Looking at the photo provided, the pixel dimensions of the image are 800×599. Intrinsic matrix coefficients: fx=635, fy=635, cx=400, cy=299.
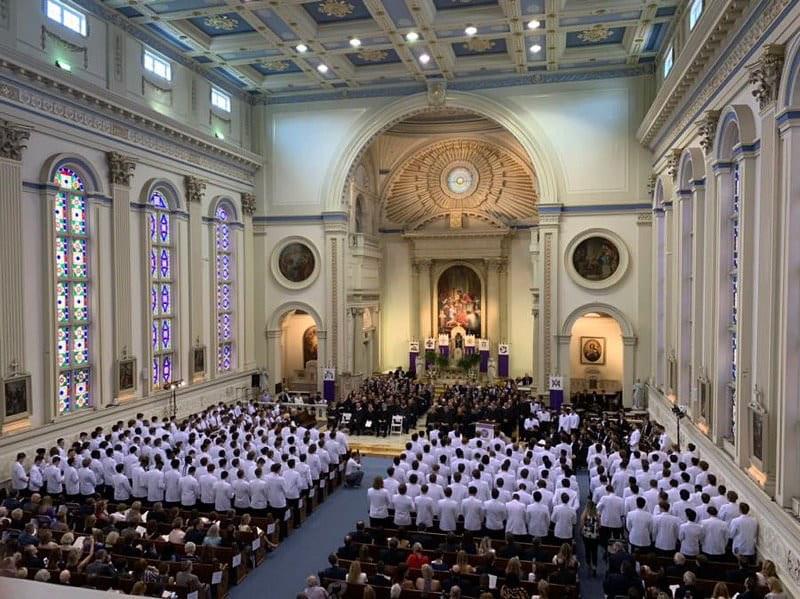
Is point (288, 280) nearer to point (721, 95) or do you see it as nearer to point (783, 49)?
point (721, 95)

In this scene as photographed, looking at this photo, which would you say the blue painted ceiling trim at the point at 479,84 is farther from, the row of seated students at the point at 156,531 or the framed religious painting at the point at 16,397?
the framed religious painting at the point at 16,397

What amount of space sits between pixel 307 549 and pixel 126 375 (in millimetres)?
9123

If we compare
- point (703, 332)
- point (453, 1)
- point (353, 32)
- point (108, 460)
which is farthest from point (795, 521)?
point (353, 32)

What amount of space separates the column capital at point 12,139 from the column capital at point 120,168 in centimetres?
289

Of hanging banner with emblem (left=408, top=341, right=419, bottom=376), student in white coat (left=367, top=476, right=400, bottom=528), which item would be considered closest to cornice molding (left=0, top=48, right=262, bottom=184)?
hanging banner with emblem (left=408, top=341, right=419, bottom=376)

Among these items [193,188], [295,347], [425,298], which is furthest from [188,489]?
[425,298]

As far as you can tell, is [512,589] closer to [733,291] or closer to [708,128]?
[733,291]

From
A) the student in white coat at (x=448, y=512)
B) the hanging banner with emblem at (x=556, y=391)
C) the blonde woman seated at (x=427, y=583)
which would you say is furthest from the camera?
the hanging banner with emblem at (x=556, y=391)

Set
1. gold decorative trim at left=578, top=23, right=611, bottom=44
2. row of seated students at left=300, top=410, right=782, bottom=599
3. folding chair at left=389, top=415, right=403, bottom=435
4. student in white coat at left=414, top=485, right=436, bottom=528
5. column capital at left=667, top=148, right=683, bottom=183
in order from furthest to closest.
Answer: folding chair at left=389, top=415, right=403, bottom=435, gold decorative trim at left=578, top=23, right=611, bottom=44, column capital at left=667, top=148, right=683, bottom=183, student in white coat at left=414, top=485, right=436, bottom=528, row of seated students at left=300, top=410, right=782, bottom=599

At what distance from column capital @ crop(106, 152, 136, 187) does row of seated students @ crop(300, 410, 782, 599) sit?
36.6ft

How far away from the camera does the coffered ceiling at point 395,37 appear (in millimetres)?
18234

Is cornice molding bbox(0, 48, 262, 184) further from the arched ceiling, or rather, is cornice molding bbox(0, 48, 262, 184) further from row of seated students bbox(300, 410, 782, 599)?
row of seated students bbox(300, 410, 782, 599)

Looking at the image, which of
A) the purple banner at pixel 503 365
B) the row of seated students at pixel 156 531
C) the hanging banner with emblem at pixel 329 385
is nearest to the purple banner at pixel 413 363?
the purple banner at pixel 503 365

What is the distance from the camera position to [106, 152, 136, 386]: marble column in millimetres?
17578
